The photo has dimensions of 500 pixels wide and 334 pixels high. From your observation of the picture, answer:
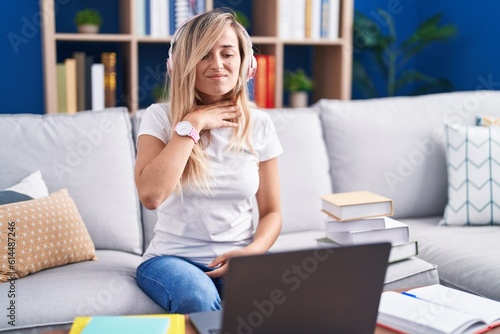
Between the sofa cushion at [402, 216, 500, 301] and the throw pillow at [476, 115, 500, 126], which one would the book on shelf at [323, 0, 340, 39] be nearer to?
the throw pillow at [476, 115, 500, 126]

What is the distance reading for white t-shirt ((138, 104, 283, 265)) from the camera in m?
1.70

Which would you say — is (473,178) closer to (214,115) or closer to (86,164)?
(214,115)

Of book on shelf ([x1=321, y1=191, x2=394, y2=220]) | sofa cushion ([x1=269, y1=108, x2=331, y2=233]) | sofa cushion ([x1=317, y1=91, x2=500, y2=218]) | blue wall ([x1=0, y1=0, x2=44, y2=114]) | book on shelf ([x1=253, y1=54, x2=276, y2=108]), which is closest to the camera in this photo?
book on shelf ([x1=321, y1=191, x2=394, y2=220])

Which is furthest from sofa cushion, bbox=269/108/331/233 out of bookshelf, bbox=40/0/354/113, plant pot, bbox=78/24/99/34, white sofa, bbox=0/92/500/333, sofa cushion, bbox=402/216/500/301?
plant pot, bbox=78/24/99/34

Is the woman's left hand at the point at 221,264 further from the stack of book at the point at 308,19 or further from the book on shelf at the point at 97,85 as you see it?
the stack of book at the point at 308,19

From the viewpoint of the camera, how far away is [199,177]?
168 centimetres

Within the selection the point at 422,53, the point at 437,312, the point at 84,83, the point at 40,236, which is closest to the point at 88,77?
the point at 84,83

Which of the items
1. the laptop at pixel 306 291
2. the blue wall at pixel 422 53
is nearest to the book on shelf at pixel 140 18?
the blue wall at pixel 422 53

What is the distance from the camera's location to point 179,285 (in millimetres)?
1556

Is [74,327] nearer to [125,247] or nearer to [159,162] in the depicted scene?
[159,162]

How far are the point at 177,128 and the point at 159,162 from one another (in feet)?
0.33

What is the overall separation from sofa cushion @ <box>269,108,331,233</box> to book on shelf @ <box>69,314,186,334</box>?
110 cm

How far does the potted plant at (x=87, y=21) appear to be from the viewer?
2879 millimetres

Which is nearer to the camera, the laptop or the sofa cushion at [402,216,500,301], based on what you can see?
the laptop
